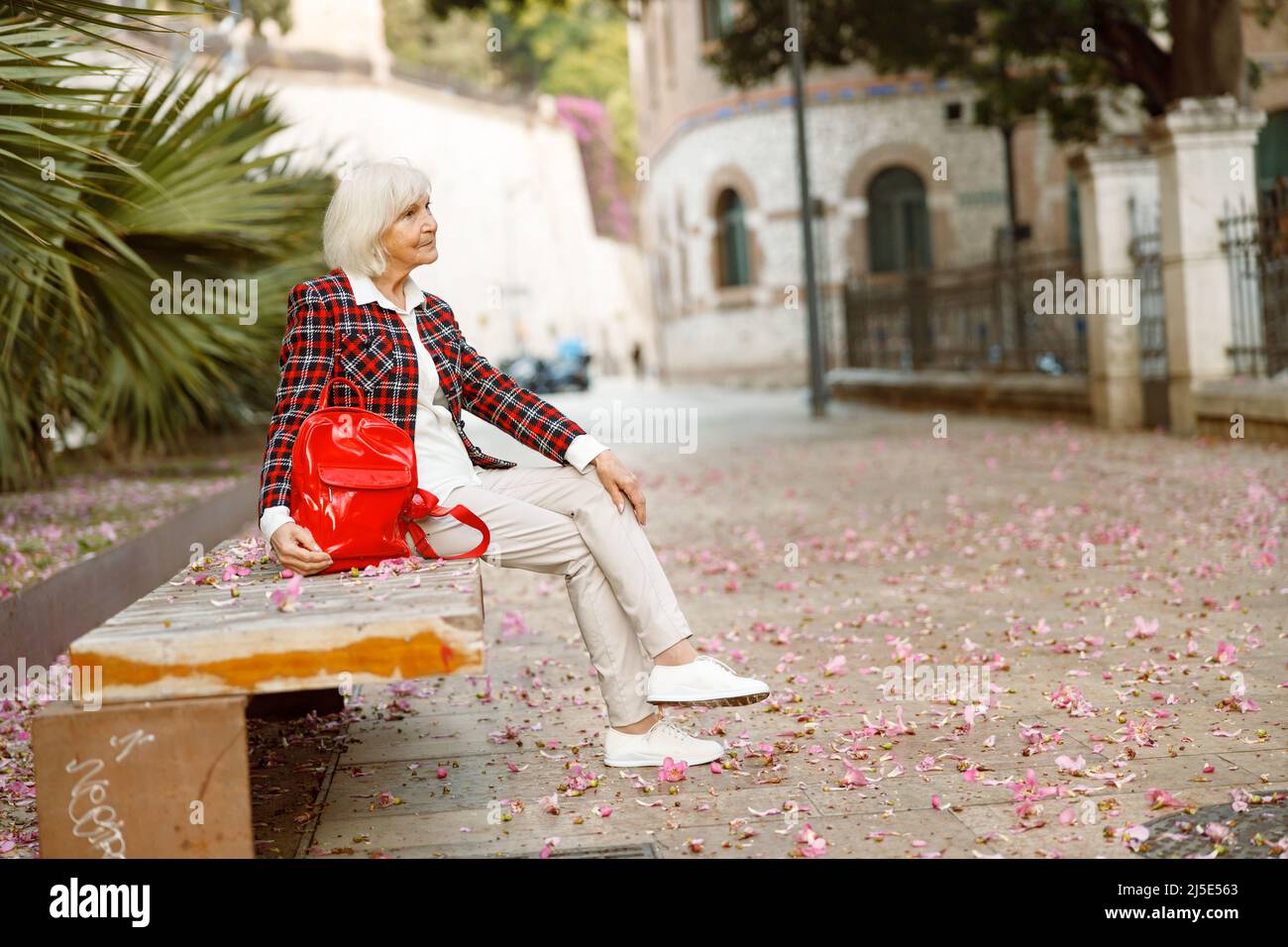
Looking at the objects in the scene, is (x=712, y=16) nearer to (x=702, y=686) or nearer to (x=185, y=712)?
(x=702, y=686)

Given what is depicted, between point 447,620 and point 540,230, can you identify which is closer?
point 447,620

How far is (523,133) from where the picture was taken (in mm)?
56938

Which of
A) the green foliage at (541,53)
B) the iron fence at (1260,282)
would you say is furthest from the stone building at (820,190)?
the green foliage at (541,53)

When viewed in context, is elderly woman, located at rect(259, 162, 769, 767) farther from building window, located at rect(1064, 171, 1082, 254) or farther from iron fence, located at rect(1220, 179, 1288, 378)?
building window, located at rect(1064, 171, 1082, 254)

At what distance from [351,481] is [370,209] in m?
0.86

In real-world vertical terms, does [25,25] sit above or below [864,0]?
below

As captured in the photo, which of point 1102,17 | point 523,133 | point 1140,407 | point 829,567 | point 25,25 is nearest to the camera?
point 25,25

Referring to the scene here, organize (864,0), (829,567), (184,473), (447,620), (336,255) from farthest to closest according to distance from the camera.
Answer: (864,0), (184,473), (829,567), (336,255), (447,620)

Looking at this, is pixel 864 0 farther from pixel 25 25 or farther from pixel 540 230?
pixel 540 230

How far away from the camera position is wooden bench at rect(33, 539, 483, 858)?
3.00m

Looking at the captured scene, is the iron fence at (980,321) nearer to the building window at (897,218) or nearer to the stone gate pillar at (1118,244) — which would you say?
the stone gate pillar at (1118,244)

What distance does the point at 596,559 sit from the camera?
4.04 metres

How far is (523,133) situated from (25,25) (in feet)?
174

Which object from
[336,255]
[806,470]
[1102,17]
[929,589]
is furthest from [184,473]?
[1102,17]
